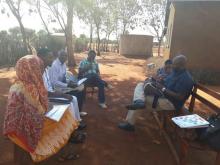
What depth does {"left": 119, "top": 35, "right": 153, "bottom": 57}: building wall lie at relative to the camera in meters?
25.1

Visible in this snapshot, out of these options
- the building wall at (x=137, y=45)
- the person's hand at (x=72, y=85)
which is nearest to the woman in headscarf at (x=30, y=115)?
the person's hand at (x=72, y=85)

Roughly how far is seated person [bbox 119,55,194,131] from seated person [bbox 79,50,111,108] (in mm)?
1689

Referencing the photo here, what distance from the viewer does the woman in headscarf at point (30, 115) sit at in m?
3.47

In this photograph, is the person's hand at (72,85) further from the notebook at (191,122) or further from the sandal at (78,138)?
the notebook at (191,122)

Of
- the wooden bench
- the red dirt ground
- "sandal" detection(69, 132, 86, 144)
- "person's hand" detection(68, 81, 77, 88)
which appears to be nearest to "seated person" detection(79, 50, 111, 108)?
the red dirt ground

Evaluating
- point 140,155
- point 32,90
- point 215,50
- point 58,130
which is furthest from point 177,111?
point 215,50

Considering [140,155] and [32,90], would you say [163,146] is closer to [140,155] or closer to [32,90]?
[140,155]

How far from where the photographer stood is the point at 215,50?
13242 millimetres

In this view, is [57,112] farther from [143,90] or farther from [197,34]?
[197,34]

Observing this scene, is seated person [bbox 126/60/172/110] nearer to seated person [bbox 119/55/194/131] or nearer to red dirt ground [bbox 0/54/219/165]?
seated person [bbox 119/55/194/131]

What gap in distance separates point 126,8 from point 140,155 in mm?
31591

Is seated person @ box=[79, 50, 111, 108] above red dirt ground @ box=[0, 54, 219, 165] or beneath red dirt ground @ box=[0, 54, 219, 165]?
above

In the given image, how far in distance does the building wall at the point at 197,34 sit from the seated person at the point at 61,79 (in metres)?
8.40

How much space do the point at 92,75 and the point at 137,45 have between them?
61.4 ft
